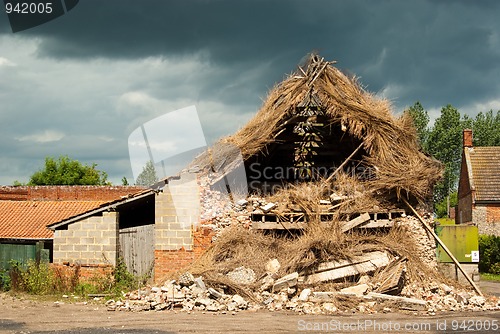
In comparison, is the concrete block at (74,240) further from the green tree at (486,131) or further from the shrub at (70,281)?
the green tree at (486,131)

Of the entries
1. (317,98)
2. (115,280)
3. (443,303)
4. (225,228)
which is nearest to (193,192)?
(225,228)

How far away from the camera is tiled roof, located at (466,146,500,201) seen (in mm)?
31641

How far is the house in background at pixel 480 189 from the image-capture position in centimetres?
3131

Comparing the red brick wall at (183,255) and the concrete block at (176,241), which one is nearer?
A: the red brick wall at (183,255)

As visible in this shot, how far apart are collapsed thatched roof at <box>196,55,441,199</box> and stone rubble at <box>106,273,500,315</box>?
143 inches

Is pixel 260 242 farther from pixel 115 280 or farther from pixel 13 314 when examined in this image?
pixel 13 314

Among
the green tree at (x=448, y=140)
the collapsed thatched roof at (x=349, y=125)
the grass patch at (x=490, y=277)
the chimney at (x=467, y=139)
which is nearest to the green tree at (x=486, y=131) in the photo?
the green tree at (x=448, y=140)

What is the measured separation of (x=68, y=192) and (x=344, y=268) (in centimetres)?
2660

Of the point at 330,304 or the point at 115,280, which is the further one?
the point at 115,280

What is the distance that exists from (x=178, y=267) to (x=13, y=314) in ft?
16.3

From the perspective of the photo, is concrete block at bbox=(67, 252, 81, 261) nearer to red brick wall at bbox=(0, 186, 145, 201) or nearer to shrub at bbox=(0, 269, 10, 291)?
shrub at bbox=(0, 269, 10, 291)

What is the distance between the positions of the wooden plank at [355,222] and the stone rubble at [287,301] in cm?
212

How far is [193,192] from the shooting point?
17.2m

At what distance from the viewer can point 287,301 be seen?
46.2 ft
